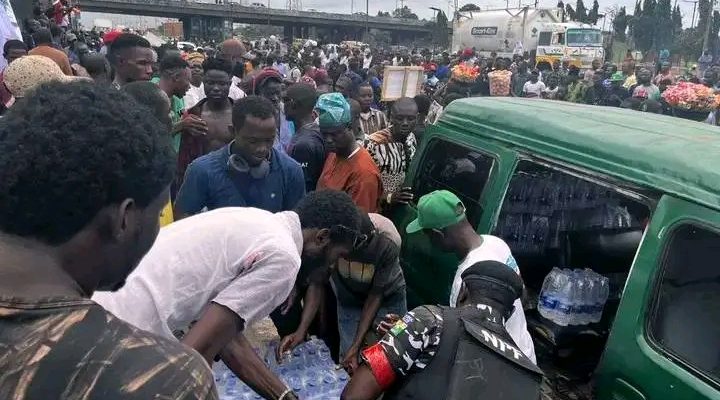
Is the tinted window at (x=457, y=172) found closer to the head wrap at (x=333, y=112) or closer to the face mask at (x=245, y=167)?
the head wrap at (x=333, y=112)

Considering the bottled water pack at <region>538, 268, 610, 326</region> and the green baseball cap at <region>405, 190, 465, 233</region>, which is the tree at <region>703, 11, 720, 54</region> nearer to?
the bottled water pack at <region>538, 268, 610, 326</region>

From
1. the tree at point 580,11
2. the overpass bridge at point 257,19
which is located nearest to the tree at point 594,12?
the tree at point 580,11

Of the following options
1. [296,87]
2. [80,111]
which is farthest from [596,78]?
[80,111]

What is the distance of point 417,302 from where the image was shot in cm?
363

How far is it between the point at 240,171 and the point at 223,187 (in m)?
0.12

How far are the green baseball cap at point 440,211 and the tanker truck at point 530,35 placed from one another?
2509cm

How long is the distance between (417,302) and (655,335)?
5.47 feet

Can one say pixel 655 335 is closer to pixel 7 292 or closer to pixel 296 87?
pixel 7 292

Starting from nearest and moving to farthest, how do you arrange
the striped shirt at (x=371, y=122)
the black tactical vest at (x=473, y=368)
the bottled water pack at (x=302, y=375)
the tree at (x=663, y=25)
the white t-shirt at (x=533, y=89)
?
the black tactical vest at (x=473, y=368) < the bottled water pack at (x=302, y=375) < the striped shirt at (x=371, y=122) < the white t-shirt at (x=533, y=89) < the tree at (x=663, y=25)

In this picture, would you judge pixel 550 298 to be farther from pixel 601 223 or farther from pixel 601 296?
pixel 601 223

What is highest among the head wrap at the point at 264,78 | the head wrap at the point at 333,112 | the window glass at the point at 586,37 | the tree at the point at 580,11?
the tree at the point at 580,11

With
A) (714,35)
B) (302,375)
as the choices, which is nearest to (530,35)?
(714,35)

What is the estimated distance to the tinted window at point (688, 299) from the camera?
2.07 m

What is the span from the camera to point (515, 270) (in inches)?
100
